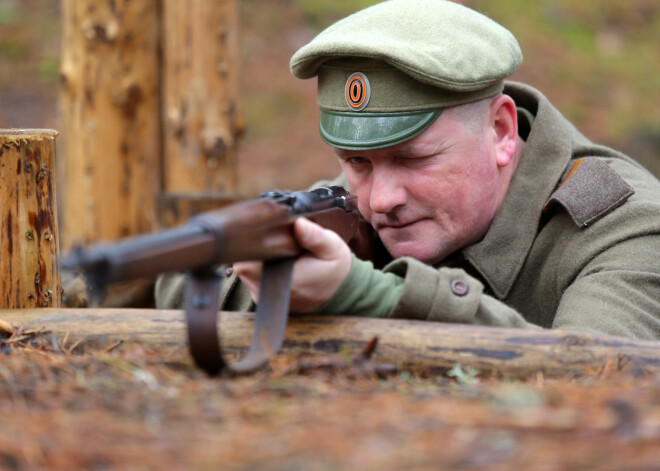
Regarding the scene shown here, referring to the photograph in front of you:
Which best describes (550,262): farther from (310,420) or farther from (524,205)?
(310,420)

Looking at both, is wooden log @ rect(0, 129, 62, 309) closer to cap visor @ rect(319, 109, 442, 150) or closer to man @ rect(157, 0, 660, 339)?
man @ rect(157, 0, 660, 339)

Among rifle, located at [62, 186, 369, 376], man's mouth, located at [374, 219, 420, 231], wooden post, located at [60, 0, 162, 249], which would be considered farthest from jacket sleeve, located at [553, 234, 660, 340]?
wooden post, located at [60, 0, 162, 249]

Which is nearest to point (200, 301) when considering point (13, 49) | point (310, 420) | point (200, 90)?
point (310, 420)

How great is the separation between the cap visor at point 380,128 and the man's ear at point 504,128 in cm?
33

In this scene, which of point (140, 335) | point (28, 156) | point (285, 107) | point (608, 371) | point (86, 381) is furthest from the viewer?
point (285, 107)

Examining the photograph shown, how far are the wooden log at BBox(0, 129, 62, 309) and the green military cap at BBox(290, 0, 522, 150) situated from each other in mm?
1005

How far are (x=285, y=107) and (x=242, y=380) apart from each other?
10235 mm

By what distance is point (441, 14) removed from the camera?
10.4 feet

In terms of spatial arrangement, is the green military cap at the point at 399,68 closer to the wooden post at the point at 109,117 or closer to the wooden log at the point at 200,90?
the wooden log at the point at 200,90

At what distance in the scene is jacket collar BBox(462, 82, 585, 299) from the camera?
315 cm

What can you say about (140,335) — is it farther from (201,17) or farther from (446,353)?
(201,17)

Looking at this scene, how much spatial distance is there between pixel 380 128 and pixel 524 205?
25.5 inches

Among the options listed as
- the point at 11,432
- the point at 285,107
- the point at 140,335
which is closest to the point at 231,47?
the point at 140,335

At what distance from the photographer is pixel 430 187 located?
3080 millimetres
